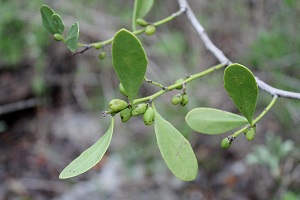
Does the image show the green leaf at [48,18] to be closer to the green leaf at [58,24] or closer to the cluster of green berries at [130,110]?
the green leaf at [58,24]

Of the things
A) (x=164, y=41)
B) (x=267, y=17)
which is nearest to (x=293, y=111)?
(x=267, y=17)

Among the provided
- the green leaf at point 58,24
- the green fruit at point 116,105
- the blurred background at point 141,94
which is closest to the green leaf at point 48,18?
the green leaf at point 58,24

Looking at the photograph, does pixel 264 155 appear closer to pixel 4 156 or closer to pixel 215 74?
pixel 215 74

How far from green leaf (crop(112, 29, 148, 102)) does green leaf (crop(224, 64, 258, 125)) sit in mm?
118

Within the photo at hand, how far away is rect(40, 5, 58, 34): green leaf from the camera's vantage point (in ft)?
2.41

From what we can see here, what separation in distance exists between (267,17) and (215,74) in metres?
0.48

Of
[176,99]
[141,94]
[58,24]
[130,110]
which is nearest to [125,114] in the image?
[130,110]

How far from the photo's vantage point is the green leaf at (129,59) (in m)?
0.52

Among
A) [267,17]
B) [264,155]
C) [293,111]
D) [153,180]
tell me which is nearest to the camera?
[264,155]

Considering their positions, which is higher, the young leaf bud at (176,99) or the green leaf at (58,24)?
the green leaf at (58,24)

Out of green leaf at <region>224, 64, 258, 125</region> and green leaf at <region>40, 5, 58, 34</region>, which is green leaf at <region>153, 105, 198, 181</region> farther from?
green leaf at <region>40, 5, 58, 34</region>

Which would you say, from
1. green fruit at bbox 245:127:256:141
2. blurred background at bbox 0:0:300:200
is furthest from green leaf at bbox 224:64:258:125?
blurred background at bbox 0:0:300:200

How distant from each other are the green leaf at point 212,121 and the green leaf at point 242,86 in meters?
0.05

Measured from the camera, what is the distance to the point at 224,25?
9.39 feet
